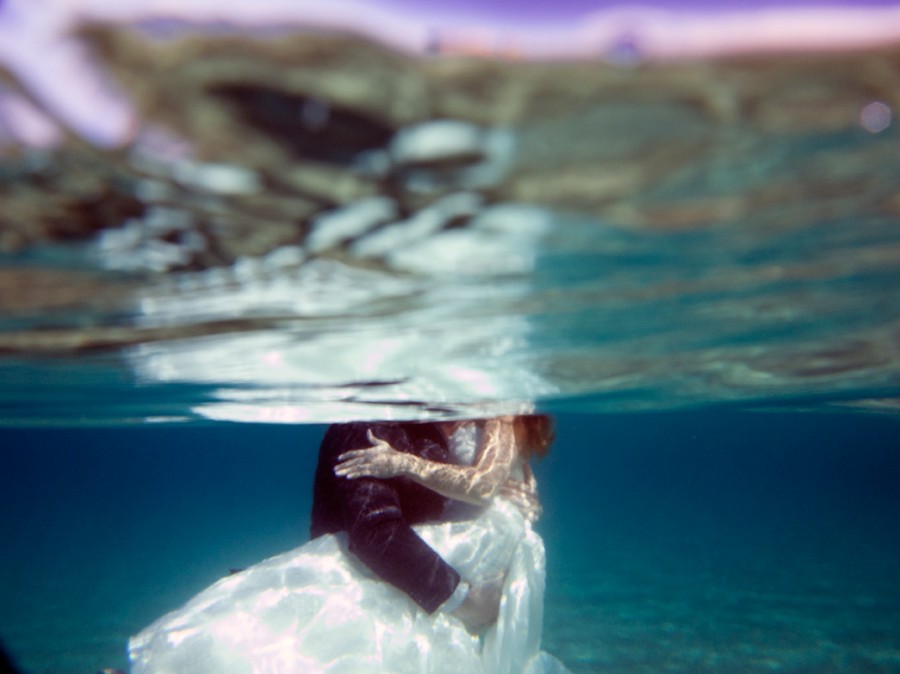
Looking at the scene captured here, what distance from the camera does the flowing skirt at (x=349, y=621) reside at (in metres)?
6.02

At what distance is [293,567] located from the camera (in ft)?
22.7

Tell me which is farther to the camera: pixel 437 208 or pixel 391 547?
pixel 391 547

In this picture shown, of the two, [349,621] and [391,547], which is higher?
[391,547]

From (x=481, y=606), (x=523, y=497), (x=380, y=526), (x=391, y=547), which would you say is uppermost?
(x=523, y=497)

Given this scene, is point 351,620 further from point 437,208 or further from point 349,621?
point 437,208

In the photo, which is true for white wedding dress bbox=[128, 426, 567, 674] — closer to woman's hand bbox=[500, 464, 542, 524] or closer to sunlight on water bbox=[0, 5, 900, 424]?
woman's hand bbox=[500, 464, 542, 524]

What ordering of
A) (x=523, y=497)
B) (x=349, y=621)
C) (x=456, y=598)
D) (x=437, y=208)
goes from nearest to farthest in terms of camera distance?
(x=437, y=208)
(x=349, y=621)
(x=456, y=598)
(x=523, y=497)

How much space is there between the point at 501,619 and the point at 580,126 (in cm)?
593

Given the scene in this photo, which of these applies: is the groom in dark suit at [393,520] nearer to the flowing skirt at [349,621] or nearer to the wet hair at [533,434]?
the flowing skirt at [349,621]

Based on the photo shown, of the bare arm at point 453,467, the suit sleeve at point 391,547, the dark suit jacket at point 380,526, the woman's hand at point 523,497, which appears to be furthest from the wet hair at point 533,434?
the suit sleeve at point 391,547

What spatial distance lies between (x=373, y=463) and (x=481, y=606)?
95.0 inches

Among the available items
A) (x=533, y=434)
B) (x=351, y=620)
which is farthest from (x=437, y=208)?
(x=351, y=620)

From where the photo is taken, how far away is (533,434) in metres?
8.31

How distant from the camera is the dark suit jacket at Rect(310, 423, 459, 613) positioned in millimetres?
6574
